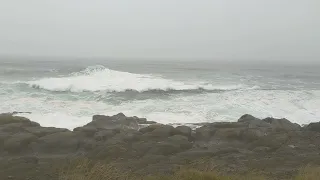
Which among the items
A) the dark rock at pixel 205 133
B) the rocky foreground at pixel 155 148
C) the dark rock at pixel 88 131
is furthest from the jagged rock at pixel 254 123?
the dark rock at pixel 88 131

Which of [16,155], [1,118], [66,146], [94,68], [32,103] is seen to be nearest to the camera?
[16,155]

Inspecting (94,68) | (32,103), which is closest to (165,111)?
(32,103)

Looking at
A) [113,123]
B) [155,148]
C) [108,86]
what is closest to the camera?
[155,148]

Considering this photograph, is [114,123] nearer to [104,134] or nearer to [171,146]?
[104,134]

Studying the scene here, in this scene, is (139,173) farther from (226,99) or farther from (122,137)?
(226,99)

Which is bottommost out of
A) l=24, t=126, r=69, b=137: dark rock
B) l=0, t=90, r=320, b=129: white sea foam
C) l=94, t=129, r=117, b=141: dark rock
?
l=0, t=90, r=320, b=129: white sea foam

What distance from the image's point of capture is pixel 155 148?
9.31 m

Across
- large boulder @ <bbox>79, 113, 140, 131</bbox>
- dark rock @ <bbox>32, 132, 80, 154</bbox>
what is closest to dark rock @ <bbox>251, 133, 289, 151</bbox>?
large boulder @ <bbox>79, 113, 140, 131</bbox>

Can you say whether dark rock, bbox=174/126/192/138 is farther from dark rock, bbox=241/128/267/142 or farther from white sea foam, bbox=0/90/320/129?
white sea foam, bbox=0/90/320/129

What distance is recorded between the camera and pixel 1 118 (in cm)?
1198

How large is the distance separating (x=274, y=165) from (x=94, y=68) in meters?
30.2

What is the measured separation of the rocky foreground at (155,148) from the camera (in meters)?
7.77

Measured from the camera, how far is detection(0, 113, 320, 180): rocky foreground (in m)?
7.77

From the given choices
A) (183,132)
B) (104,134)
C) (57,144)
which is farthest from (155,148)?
(57,144)
